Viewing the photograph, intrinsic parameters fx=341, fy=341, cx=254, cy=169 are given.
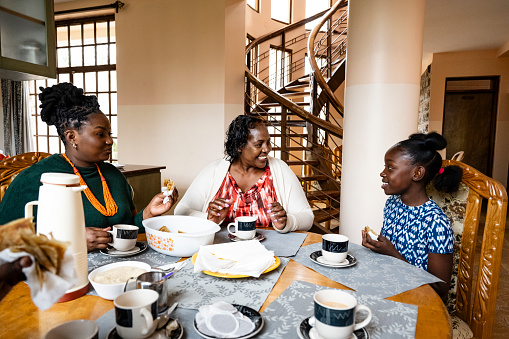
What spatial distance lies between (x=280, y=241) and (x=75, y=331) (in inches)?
33.3

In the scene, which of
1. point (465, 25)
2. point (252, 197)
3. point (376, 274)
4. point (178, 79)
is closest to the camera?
point (376, 274)

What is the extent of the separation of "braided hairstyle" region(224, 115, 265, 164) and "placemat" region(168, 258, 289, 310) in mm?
967

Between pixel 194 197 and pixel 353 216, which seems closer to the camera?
pixel 194 197

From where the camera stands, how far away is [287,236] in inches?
55.4

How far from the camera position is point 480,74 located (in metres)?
6.55

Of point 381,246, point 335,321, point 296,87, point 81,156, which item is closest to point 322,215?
point 296,87

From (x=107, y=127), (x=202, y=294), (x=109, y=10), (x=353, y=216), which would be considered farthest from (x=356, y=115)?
(x=109, y=10)

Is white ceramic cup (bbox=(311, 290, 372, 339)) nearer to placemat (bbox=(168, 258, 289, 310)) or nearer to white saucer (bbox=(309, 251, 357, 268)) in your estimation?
placemat (bbox=(168, 258, 289, 310))

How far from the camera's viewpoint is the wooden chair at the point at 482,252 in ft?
3.95

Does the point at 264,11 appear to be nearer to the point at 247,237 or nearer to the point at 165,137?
the point at 165,137

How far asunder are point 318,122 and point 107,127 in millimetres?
2554

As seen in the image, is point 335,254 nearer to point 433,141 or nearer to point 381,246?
point 381,246

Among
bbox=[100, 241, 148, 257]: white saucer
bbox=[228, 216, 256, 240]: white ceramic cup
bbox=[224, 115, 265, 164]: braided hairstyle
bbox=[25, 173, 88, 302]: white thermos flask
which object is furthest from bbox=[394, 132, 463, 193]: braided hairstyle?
bbox=[25, 173, 88, 302]: white thermos flask

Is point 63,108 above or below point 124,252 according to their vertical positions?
above
